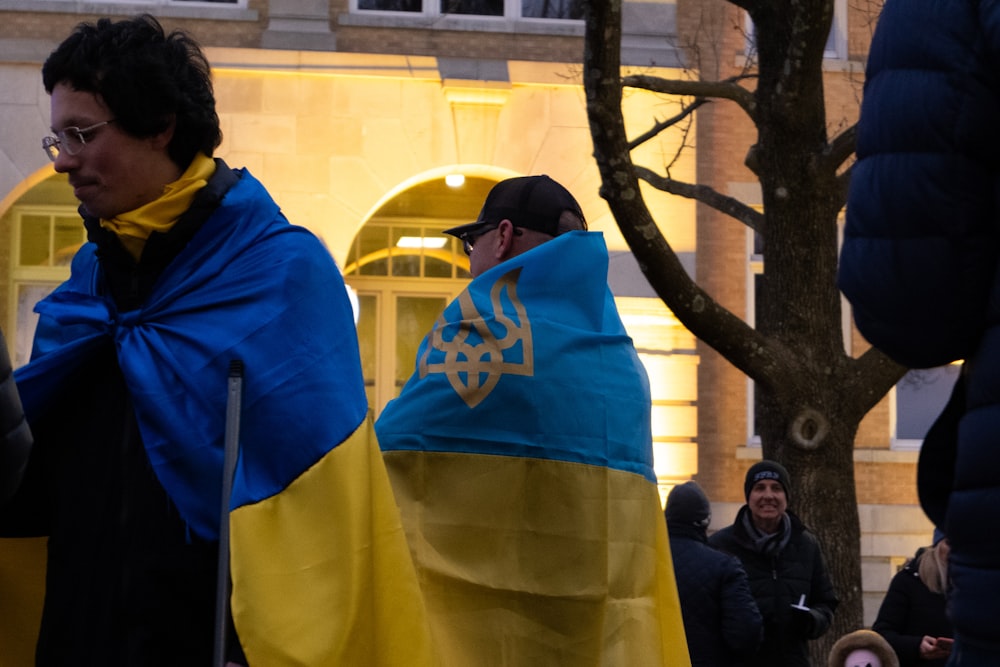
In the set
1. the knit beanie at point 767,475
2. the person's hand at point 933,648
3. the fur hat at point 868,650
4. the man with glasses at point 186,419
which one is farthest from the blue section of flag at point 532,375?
the knit beanie at point 767,475

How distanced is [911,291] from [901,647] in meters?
5.63

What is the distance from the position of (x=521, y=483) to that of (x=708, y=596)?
11.3ft

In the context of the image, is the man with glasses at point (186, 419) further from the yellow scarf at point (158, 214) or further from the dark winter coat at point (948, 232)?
the dark winter coat at point (948, 232)

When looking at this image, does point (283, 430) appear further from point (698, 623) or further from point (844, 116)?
point (844, 116)

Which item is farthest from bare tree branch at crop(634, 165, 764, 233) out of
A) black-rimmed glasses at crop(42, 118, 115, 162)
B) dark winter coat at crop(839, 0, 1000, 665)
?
dark winter coat at crop(839, 0, 1000, 665)

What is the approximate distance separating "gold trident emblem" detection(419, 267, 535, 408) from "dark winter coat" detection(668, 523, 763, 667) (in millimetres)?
3269

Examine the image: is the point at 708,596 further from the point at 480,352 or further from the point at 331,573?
the point at 331,573

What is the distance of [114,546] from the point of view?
3553 mm

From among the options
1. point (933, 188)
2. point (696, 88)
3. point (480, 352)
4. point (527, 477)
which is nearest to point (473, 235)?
point (480, 352)

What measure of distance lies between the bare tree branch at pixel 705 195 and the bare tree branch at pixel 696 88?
0.76 metres

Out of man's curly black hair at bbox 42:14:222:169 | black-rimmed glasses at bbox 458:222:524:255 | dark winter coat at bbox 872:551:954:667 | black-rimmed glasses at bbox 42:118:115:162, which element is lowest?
dark winter coat at bbox 872:551:954:667

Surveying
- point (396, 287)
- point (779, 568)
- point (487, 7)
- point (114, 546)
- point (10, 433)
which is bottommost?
point (779, 568)

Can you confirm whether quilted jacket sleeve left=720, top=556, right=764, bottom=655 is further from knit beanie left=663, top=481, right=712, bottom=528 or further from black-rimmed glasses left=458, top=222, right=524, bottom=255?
black-rimmed glasses left=458, top=222, right=524, bottom=255

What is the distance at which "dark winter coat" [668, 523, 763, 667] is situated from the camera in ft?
25.5
